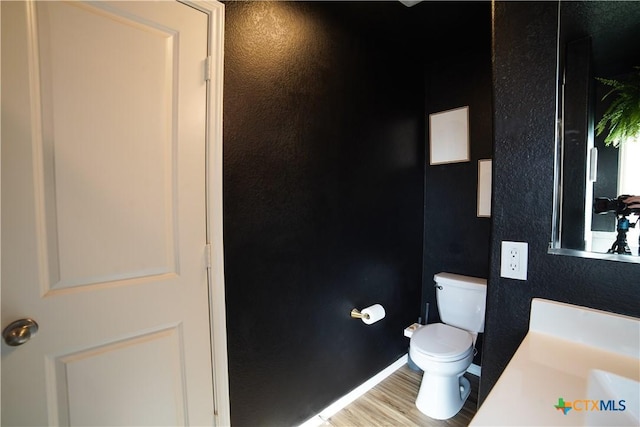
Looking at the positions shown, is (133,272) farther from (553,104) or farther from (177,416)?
(553,104)

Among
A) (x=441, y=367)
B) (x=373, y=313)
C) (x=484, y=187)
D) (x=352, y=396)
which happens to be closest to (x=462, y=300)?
(x=441, y=367)

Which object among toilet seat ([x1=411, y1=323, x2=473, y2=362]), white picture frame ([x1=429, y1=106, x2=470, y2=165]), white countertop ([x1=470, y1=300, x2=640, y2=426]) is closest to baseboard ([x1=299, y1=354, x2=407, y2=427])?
toilet seat ([x1=411, y1=323, x2=473, y2=362])

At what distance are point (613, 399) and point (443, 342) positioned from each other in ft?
3.52

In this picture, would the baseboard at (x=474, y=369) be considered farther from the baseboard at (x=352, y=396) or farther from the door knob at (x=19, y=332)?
the door knob at (x=19, y=332)

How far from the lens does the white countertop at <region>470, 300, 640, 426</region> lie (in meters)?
0.56

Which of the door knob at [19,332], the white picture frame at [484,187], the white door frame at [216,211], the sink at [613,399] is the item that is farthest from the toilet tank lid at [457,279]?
the door knob at [19,332]

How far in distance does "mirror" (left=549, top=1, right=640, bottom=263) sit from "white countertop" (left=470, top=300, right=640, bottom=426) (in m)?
0.23

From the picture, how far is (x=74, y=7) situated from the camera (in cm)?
82

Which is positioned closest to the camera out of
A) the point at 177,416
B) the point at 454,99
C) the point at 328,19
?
the point at 177,416

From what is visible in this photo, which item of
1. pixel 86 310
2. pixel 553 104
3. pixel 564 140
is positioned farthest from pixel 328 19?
pixel 86 310

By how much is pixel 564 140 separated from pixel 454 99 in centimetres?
131

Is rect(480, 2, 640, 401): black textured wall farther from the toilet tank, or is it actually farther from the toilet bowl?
the toilet tank

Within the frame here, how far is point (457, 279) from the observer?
1944mm

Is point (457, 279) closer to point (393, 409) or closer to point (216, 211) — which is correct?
point (393, 409)
